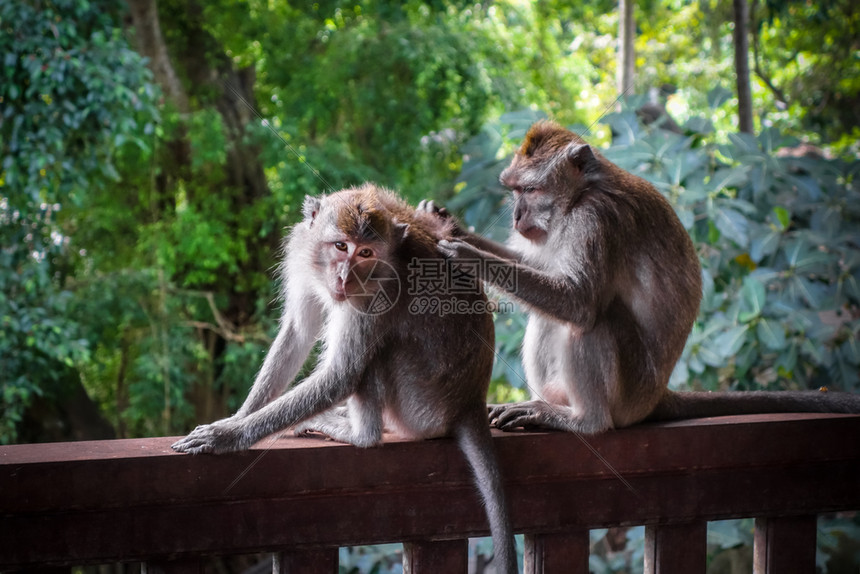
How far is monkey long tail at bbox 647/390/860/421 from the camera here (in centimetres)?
187

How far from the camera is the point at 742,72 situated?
4262 millimetres

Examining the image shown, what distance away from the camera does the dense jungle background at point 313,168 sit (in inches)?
122

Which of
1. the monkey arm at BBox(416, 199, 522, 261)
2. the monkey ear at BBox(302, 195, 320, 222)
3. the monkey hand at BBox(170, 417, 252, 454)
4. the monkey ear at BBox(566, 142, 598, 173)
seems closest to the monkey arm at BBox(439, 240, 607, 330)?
the monkey arm at BBox(416, 199, 522, 261)

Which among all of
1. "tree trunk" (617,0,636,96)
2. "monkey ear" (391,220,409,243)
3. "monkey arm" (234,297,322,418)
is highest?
"tree trunk" (617,0,636,96)

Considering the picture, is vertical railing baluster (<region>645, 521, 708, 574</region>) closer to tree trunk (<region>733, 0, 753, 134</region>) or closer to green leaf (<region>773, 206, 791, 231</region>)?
green leaf (<region>773, 206, 791, 231</region>)

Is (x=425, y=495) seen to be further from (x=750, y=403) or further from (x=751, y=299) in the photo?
(x=751, y=299)

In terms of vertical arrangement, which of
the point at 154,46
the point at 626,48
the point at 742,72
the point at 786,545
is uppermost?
the point at 154,46

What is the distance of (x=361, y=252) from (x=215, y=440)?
0.56 meters

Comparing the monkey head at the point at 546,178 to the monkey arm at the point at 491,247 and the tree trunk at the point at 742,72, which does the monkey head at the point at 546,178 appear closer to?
the monkey arm at the point at 491,247

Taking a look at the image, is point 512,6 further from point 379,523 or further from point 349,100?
point 379,523

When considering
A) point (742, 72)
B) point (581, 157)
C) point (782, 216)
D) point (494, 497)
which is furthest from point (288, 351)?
point (742, 72)

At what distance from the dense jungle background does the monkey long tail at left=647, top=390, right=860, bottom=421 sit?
105 cm

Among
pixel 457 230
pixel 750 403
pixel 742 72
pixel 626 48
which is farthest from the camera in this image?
pixel 626 48

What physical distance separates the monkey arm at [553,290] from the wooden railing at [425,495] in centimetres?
43
